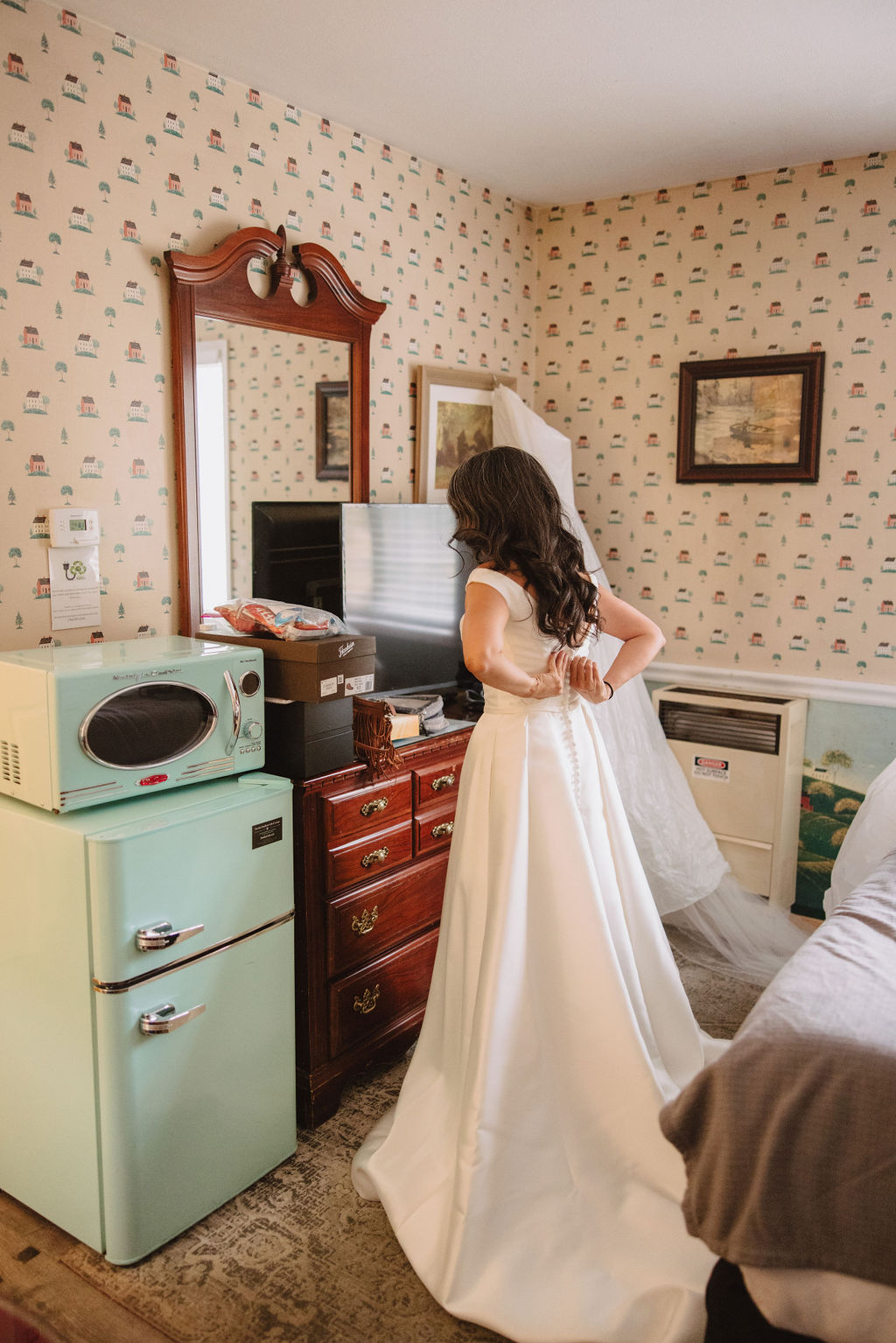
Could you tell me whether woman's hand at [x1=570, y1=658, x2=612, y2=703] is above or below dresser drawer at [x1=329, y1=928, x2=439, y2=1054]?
above

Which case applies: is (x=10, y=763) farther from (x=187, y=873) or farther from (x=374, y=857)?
(x=374, y=857)

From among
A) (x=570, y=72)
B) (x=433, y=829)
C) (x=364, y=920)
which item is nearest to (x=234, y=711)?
(x=364, y=920)

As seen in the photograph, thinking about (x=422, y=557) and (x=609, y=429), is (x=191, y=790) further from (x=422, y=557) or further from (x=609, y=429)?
(x=609, y=429)

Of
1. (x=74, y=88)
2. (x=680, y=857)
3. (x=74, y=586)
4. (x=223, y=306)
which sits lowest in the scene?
(x=680, y=857)

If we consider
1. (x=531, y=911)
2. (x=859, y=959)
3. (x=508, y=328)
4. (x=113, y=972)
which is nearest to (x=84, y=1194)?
(x=113, y=972)

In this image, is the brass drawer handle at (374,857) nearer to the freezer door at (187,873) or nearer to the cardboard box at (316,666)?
the freezer door at (187,873)

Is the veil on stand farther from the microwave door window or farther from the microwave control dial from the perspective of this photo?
the microwave door window

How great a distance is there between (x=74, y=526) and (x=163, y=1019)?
3.79ft

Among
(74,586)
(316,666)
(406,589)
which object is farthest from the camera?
(406,589)

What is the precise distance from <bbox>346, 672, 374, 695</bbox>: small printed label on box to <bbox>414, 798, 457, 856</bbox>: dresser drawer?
1.49 feet

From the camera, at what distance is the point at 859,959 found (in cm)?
158

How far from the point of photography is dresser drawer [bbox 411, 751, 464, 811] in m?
2.62

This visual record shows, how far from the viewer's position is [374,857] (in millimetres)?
2447

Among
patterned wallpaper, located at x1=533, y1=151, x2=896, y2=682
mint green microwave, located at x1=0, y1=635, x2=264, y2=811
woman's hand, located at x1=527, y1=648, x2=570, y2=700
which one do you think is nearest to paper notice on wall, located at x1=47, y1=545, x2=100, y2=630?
mint green microwave, located at x1=0, y1=635, x2=264, y2=811
